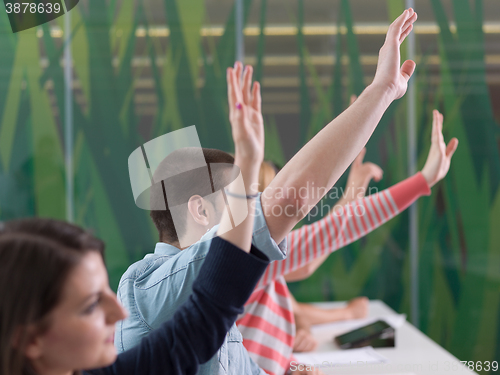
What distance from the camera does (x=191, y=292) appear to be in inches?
21.5

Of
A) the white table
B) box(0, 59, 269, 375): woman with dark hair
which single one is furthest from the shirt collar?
the white table

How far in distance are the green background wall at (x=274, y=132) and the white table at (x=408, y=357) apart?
1.99 ft

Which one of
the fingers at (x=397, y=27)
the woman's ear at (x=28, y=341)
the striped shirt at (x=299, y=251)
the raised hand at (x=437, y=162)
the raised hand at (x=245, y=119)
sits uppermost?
the fingers at (x=397, y=27)

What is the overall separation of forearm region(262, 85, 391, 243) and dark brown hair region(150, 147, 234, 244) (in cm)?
14

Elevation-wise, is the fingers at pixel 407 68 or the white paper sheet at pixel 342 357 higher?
the fingers at pixel 407 68

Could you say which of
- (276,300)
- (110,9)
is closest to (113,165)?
(110,9)

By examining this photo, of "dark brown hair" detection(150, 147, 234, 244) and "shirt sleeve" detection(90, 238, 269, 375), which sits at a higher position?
"dark brown hair" detection(150, 147, 234, 244)

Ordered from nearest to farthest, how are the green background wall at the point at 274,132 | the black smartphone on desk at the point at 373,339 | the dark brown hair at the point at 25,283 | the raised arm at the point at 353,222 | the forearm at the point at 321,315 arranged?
the dark brown hair at the point at 25,283
the raised arm at the point at 353,222
the black smartphone on desk at the point at 373,339
the forearm at the point at 321,315
the green background wall at the point at 274,132

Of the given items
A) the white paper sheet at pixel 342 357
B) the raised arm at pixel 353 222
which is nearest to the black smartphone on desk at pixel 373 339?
the white paper sheet at pixel 342 357

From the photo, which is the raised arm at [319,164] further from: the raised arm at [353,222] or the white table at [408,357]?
Result: the white table at [408,357]

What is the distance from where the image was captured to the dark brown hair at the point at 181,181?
673mm

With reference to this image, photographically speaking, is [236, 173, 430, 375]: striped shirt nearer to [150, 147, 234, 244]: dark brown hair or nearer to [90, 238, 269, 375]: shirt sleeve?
[150, 147, 234, 244]: dark brown hair

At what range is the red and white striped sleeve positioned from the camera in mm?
980

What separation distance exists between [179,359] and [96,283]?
5.4 inches
